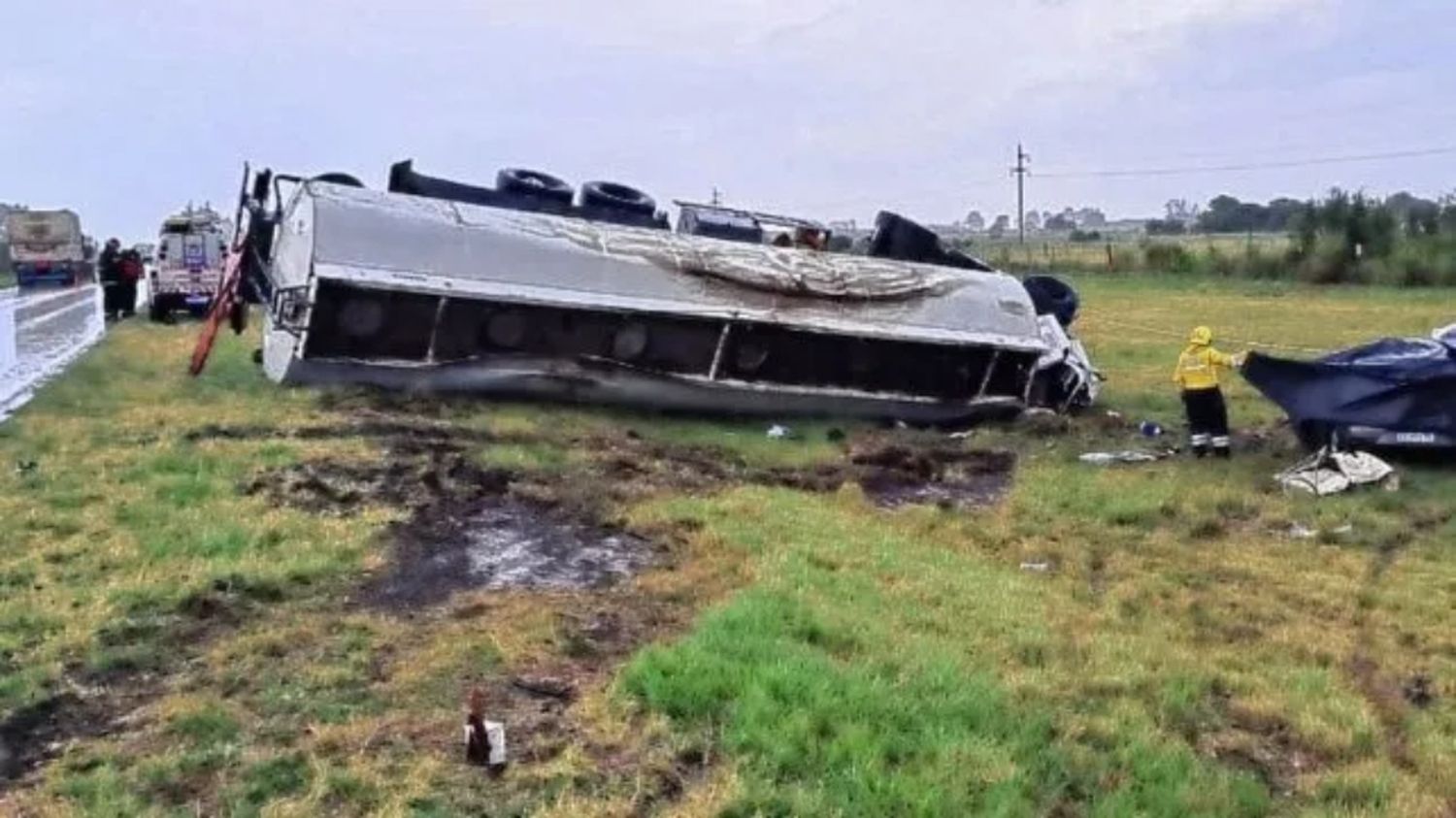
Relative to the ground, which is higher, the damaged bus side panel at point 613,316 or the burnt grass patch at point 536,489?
the damaged bus side panel at point 613,316

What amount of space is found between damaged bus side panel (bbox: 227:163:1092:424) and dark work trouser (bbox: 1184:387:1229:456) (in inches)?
96.0

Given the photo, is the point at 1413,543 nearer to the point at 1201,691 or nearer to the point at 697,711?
the point at 1201,691

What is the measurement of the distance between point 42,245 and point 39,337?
1243 inches

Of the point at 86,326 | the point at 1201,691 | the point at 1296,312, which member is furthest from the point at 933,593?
the point at 1296,312

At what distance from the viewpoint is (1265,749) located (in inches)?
190

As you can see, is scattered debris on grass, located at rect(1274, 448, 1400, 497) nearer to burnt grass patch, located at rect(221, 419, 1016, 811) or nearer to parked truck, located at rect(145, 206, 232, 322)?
burnt grass patch, located at rect(221, 419, 1016, 811)

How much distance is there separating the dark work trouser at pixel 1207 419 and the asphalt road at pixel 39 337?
9.42m

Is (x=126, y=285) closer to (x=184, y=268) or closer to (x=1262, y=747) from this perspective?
(x=184, y=268)

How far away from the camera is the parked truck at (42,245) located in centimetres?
5022

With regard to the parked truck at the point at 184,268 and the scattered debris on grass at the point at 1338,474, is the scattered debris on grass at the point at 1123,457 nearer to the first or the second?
the scattered debris on grass at the point at 1338,474

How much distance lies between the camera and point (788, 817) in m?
3.88

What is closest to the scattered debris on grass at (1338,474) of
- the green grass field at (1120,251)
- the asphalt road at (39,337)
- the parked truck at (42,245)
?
the asphalt road at (39,337)

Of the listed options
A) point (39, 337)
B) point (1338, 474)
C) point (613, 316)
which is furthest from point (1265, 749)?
point (39, 337)

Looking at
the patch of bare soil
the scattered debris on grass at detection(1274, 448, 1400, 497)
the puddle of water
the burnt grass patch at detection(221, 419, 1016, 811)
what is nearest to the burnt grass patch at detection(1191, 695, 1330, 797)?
the patch of bare soil
